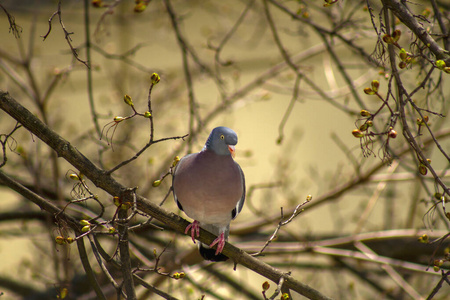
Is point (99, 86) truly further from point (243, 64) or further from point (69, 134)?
point (243, 64)

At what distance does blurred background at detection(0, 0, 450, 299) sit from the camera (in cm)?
187

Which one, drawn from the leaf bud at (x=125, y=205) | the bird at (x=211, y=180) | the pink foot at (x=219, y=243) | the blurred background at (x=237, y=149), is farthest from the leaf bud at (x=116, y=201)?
the blurred background at (x=237, y=149)

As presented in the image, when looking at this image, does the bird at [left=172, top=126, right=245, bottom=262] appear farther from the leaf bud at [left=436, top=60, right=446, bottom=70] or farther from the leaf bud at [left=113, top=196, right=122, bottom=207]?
the leaf bud at [left=436, top=60, right=446, bottom=70]

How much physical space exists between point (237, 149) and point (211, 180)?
166 centimetres

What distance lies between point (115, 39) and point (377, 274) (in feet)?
8.12

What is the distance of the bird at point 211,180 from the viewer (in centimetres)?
115

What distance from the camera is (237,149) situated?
2801 mm

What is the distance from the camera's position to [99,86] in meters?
3.32

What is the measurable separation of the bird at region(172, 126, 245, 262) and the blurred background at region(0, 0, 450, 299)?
1.25 feet

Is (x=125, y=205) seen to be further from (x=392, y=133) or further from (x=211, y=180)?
(x=392, y=133)

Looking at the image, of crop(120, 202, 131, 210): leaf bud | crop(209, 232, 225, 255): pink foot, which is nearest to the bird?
crop(209, 232, 225, 255): pink foot

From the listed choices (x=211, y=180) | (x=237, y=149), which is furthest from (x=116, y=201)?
(x=237, y=149)

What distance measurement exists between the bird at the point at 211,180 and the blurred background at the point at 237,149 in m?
0.38

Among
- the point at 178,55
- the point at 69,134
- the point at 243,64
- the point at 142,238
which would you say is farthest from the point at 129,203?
the point at 178,55
